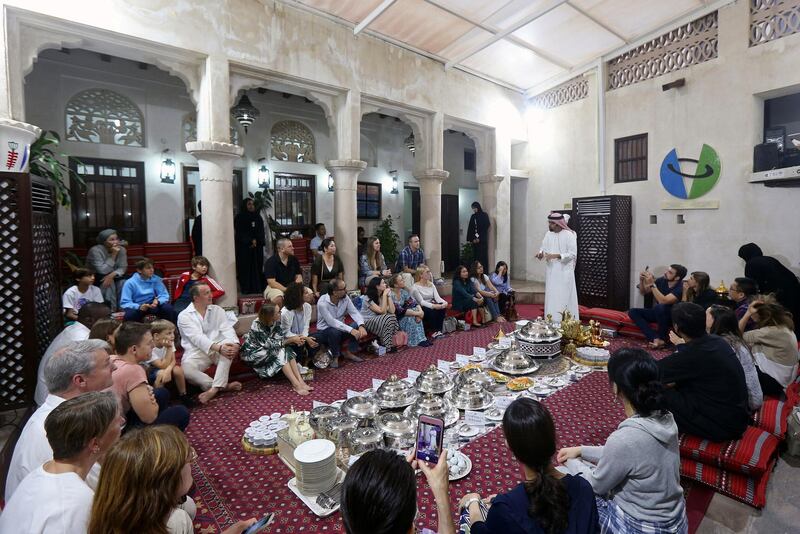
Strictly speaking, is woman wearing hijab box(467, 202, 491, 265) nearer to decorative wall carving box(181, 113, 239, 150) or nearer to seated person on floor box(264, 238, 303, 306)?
seated person on floor box(264, 238, 303, 306)

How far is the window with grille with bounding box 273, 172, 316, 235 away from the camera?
10.2m

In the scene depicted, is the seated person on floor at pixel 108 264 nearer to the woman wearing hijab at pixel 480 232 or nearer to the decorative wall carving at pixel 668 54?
the woman wearing hijab at pixel 480 232

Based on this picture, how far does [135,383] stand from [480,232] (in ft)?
27.6

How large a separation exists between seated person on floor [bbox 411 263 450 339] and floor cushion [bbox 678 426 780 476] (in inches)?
157

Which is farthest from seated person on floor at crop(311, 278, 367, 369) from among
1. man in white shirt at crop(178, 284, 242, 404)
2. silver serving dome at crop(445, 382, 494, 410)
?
silver serving dome at crop(445, 382, 494, 410)

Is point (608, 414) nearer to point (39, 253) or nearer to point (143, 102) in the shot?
point (39, 253)

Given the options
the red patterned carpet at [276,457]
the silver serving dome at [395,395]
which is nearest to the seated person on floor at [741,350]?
the red patterned carpet at [276,457]

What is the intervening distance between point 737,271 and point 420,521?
295 inches

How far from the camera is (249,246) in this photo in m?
7.82

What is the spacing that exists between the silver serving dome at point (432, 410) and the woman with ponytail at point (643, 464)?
145 centimetres

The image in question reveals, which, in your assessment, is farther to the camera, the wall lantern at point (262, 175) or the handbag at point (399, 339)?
the wall lantern at point (262, 175)

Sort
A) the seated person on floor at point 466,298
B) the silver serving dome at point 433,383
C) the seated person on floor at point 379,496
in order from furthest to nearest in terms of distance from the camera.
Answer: the seated person on floor at point 466,298 → the silver serving dome at point 433,383 → the seated person on floor at point 379,496

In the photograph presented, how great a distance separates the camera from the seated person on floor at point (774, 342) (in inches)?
137

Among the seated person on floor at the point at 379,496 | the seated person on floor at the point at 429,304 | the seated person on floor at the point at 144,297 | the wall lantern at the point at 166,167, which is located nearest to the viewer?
the seated person on floor at the point at 379,496
